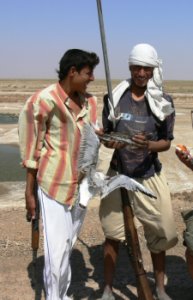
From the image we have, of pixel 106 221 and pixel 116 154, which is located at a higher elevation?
pixel 116 154

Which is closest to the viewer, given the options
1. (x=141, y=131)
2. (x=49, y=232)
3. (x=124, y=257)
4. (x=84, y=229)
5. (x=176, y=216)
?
(x=49, y=232)

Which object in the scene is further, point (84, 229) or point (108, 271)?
point (84, 229)

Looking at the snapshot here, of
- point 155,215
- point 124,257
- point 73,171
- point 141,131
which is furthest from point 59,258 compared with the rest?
point 124,257

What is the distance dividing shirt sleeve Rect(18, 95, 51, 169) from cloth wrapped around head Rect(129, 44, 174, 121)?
771 millimetres

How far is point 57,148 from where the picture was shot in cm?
313

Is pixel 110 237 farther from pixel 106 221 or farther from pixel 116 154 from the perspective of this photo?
Result: pixel 116 154

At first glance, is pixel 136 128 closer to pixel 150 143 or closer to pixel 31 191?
pixel 150 143

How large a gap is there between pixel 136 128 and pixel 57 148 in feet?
2.22

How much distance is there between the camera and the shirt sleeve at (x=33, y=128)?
3.02 meters

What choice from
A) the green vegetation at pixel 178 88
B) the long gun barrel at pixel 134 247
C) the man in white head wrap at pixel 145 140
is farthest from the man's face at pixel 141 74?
the green vegetation at pixel 178 88

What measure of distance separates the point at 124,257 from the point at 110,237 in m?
1.18

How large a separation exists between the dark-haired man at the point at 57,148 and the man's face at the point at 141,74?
1.33 ft

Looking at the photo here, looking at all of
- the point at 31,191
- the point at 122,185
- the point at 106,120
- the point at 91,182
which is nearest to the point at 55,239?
the point at 31,191

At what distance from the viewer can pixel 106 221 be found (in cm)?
373
